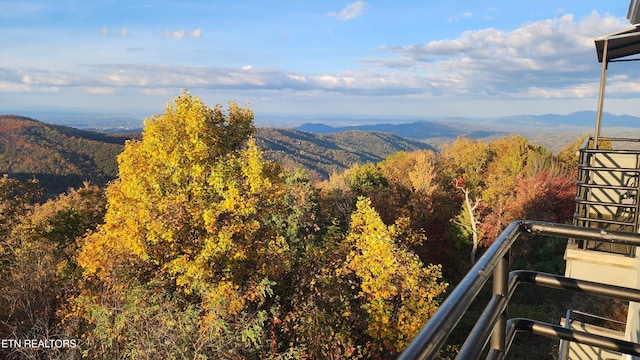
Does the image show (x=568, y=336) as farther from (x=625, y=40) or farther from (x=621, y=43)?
(x=621, y=43)

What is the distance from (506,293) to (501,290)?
20 millimetres

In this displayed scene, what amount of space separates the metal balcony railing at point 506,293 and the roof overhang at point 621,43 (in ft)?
18.3

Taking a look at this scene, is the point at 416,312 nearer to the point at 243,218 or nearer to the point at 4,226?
the point at 243,218

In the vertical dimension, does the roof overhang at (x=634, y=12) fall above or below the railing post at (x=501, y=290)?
above

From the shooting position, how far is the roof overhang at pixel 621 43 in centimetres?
557

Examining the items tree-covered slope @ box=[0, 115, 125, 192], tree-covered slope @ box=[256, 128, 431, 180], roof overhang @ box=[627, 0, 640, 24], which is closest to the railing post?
roof overhang @ box=[627, 0, 640, 24]

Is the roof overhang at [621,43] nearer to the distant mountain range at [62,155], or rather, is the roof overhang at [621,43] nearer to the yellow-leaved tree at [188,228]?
the yellow-leaved tree at [188,228]

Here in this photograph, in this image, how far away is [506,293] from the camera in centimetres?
127

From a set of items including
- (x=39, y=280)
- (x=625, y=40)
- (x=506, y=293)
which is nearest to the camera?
(x=506, y=293)

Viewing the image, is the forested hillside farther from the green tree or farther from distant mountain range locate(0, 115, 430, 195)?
distant mountain range locate(0, 115, 430, 195)

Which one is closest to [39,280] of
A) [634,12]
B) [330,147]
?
[634,12]

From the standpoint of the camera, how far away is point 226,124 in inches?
524

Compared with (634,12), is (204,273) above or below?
below

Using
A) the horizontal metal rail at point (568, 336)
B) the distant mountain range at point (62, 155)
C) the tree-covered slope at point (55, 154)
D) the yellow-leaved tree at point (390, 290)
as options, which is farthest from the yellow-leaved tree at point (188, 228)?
the tree-covered slope at point (55, 154)
